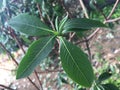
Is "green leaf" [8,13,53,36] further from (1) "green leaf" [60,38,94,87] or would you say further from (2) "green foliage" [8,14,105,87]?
(1) "green leaf" [60,38,94,87]

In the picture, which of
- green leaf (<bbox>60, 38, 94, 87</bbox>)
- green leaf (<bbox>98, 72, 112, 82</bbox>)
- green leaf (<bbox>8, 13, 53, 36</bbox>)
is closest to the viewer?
green leaf (<bbox>60, 38, 94, 87</bbox>)

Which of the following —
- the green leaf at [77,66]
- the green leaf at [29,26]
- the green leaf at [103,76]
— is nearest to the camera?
the green leaf at [77,66]

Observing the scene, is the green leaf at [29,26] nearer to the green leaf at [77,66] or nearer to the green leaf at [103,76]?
the green leaf at [77,66]

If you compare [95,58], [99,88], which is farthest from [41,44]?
[95,58]

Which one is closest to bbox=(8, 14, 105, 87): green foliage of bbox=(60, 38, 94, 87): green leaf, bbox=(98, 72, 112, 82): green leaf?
bbox=(60, 38, 94, 87): green leaf

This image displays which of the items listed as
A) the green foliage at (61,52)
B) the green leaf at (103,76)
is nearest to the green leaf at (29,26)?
the green foliage at (61,52)

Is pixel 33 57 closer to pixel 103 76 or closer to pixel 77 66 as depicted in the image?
pixel 77 66

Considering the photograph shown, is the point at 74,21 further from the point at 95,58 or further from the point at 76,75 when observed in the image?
the point at 95,58
